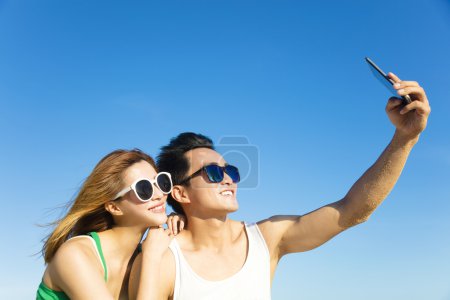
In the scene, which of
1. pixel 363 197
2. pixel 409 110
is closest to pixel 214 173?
pixel 363 197

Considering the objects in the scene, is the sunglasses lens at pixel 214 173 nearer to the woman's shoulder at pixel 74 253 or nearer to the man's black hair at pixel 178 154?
the man's black hair at pixel 178 154

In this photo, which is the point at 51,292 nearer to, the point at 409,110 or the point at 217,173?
the point at 217,173

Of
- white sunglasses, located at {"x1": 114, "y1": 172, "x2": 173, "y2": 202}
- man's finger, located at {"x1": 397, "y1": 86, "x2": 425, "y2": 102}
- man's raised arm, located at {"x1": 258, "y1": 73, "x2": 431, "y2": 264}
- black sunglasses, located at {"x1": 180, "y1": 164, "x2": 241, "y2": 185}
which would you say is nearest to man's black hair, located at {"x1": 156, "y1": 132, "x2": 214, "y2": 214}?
black sunglasses, located at {"x1": 180, "y1": 164, "x2": 241, "y2": 185}

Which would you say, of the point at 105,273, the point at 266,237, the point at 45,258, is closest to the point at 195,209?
the point at 266,237

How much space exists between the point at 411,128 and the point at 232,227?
2868mm

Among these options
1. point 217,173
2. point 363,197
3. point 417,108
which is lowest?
point 363,197

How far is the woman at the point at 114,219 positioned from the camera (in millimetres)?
5898

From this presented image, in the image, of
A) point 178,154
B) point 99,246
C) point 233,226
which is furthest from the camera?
point 178,154

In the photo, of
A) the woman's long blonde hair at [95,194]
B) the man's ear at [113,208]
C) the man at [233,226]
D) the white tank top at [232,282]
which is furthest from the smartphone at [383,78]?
the man's ear at [113,208]

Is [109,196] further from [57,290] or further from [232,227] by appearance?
[232,227]

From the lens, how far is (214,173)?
23.3 feet

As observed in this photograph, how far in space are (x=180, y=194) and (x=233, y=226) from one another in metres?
0.93

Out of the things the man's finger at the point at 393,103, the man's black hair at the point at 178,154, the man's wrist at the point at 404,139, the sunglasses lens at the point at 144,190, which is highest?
the man's black hair at the point at 178,154

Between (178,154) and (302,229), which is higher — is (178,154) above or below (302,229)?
above
